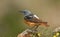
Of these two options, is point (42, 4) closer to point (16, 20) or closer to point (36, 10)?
point (36, 10)

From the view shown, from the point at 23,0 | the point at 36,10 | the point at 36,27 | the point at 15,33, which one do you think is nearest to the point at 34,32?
the point at 36,27

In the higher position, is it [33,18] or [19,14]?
[19,14]

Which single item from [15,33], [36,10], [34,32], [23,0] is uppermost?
[23,0]

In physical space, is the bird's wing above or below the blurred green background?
below

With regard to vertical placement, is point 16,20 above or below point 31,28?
above

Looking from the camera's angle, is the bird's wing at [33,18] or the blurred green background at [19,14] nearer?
the bird's wing at [33,18]

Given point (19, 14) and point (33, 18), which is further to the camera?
point (19, 14)

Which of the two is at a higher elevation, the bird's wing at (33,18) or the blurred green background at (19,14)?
the blurred green background at (19,14)

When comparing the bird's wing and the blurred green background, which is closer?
the bird's wing
